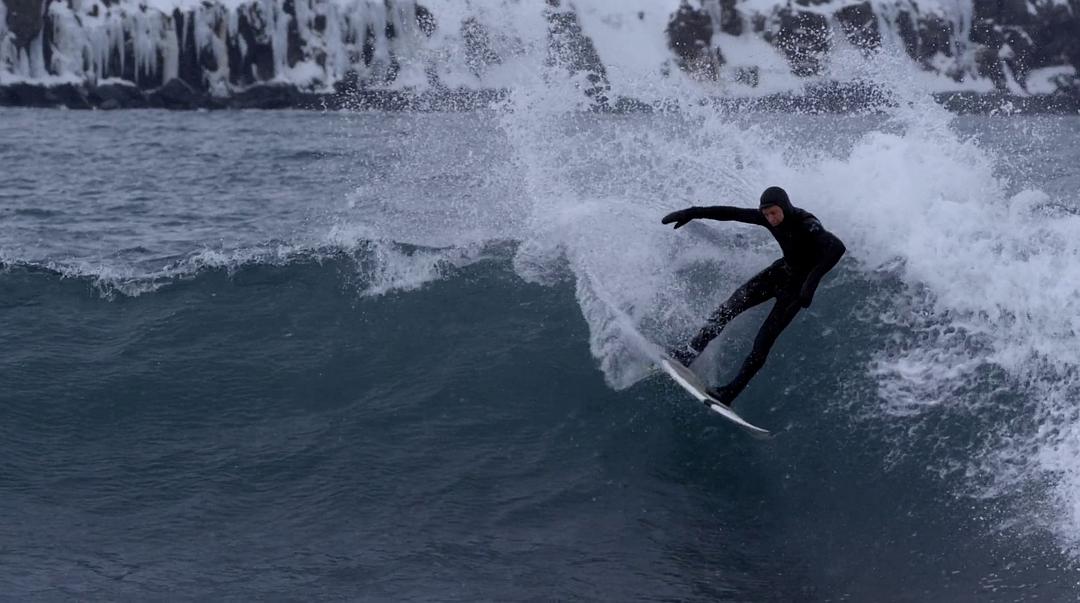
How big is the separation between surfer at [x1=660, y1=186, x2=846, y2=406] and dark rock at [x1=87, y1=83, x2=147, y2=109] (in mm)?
46914

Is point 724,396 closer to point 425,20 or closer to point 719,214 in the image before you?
point 719,214

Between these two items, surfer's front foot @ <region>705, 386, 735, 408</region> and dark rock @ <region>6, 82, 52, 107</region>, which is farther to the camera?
dark rock @ <region>6, 82, 52, 107</region>

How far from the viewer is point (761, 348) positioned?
7598 mm

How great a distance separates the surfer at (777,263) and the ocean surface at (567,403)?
2.32 feet

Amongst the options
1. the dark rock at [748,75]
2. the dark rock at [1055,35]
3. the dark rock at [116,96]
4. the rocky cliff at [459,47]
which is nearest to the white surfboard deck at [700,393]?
the rocky cliff at [459,47]

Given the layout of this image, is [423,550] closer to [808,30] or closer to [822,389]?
[822,389]

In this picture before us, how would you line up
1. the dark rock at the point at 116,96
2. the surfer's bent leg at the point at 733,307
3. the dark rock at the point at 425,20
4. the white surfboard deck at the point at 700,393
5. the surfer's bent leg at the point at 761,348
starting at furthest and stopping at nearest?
the dark rock at the point at 425,20
the dark rock at the point at 116,96
the surfer's bent leg at the point at 733,307
the surfer's bent leg at the point at 761,348
the white surfboard deck at the point at 700,393

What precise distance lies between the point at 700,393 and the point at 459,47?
52398mm

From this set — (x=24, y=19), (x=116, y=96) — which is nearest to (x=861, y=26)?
(x=116, y=96)

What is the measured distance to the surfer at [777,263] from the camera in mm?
7375

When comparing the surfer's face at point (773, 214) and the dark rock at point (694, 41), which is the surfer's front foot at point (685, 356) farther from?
the dark rock at point (694, 41)

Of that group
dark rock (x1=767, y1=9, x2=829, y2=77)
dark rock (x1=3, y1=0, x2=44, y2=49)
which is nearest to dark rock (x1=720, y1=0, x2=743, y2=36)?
dark rock (x1=767, y1=9, x2=829, y2=77)

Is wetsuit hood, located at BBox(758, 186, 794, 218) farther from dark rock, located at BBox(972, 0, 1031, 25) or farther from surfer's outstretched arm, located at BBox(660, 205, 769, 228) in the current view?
dark rock, located at BBox(972, 0, 1031, 25)

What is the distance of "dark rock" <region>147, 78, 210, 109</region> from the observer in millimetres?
51344
